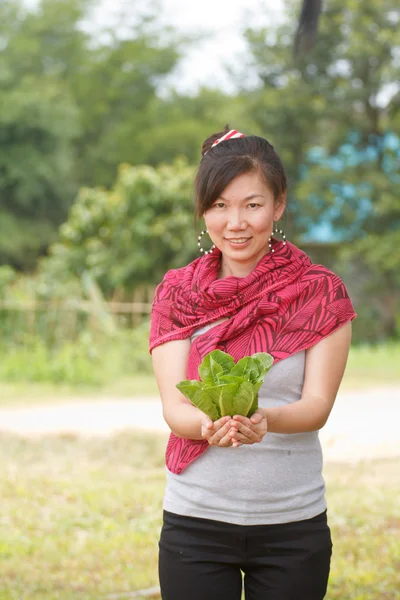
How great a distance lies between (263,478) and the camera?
6.45 feet

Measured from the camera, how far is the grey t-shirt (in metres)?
1.96

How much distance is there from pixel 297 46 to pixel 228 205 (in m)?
1.48

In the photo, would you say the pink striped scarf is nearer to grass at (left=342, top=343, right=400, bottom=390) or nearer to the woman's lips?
the woman's lips

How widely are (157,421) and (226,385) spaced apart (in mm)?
6887

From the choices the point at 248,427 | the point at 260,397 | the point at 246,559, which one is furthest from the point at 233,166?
the point at 246,559

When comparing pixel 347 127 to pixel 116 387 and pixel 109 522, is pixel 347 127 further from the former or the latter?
pixel 109 522

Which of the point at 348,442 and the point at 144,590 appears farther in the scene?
the point at 348,442

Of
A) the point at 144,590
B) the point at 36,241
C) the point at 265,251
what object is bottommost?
the point at 144,590

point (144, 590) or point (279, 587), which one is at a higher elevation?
point (279, 587)

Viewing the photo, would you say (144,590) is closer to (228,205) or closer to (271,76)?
(228,205)

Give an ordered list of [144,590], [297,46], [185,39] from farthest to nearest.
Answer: [185,39], [144,590], [297,46]

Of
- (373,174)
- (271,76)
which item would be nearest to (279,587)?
(373,174)

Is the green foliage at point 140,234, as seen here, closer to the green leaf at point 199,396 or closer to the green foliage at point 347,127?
the green foliage at point 347,127

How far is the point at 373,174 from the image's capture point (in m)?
16.5
